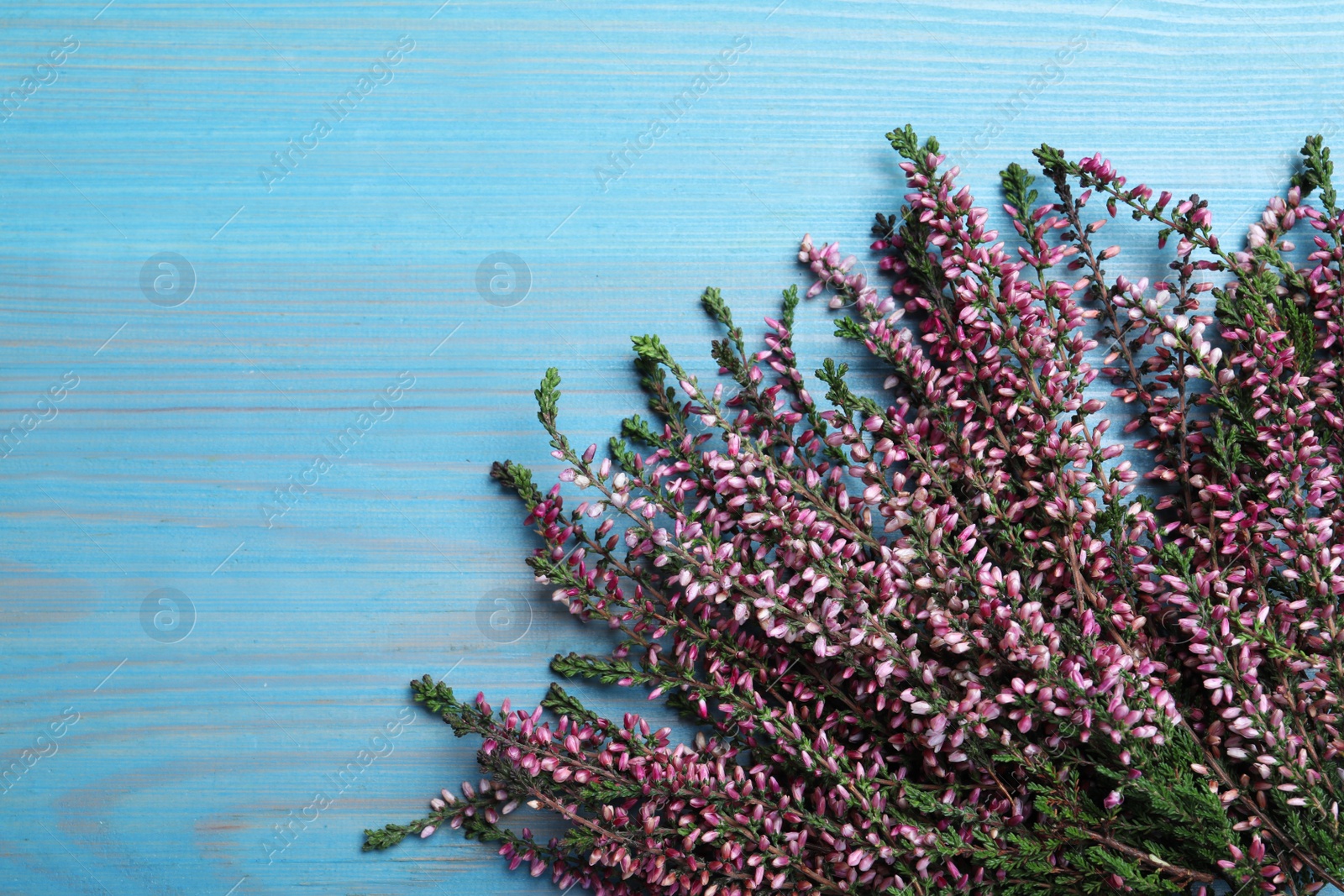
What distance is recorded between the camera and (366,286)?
1.88 meters

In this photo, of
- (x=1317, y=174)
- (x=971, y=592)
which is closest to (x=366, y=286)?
(x=971, y=592)

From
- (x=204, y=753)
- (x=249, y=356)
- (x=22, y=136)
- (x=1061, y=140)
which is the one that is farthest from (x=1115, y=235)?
(x=22, y=136)

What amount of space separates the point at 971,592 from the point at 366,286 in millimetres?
1324

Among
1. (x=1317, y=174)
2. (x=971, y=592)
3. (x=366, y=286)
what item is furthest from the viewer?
(x=366, y=286)

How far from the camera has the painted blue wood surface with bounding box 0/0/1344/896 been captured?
185 centimetres

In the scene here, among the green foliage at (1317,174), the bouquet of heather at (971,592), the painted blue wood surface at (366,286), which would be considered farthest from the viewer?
the painted blue wood surface at (366,286)

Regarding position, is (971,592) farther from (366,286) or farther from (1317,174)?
(366,286)

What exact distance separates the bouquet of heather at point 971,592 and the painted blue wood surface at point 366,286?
0.43ft

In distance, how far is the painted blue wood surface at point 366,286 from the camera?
72.7 inches

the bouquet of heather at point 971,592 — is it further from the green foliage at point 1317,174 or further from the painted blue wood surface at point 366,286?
the painted blue wood surface at point 366,286

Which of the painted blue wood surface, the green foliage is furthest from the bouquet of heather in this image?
the painted blue wood surface

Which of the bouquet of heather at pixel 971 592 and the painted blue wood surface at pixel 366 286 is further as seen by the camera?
the painted blue wood surface at pixel 366 286

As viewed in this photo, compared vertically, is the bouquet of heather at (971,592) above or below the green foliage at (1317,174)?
below

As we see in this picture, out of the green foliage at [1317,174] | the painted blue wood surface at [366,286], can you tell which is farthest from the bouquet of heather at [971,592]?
the painted blue wood surface at [366,286]
